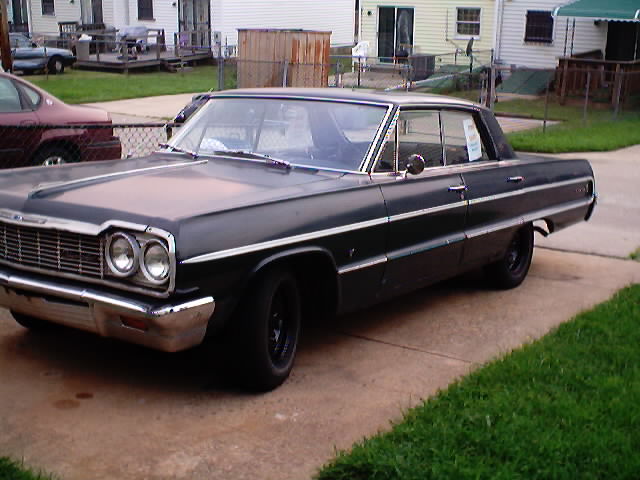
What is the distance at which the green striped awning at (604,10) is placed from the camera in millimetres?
22438

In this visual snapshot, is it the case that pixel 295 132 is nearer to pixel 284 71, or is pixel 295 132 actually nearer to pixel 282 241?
pixel 282 241

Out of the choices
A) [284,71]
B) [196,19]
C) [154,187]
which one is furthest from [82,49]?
[154,187]

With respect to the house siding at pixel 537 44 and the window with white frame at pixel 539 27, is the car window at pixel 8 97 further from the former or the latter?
the window with white frame at pixel 539 27

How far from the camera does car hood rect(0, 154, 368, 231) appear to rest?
4516mm

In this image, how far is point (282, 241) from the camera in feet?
15.4

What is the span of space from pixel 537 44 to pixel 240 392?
23.7m

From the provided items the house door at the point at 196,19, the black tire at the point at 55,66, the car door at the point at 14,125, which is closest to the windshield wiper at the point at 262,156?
the car door at the point at 14,125

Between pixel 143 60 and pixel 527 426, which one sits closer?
pixel 527 426

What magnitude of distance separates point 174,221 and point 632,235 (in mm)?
6086

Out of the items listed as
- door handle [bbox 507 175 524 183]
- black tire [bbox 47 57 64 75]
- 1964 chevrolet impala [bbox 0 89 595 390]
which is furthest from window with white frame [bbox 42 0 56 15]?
door handle [bbox 507 175 524 183]

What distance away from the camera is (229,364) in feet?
15.6

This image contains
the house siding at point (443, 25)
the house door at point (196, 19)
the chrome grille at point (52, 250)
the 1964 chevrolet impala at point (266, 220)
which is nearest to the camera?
the 1964 chevrolet impala at point (266, 220)

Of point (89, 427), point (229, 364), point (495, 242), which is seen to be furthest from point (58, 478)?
point (495, 242)

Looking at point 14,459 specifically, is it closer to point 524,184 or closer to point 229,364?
point 229,364
